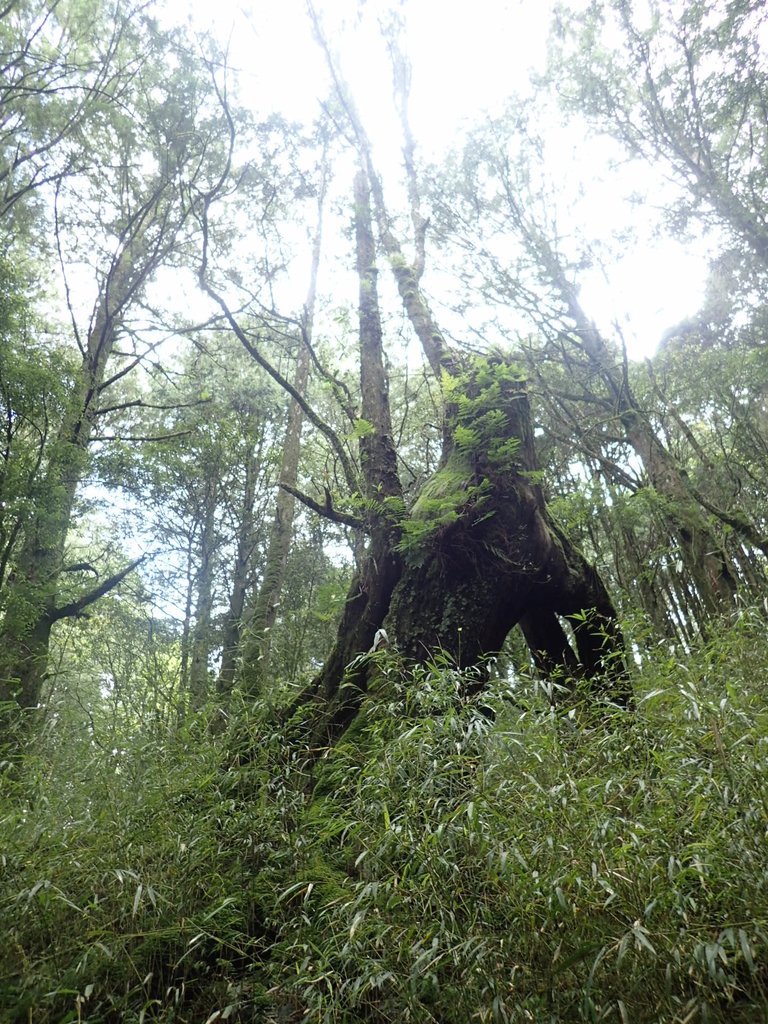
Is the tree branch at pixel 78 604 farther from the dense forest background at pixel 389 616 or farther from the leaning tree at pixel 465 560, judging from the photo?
the leaning tree at pixel 465 560

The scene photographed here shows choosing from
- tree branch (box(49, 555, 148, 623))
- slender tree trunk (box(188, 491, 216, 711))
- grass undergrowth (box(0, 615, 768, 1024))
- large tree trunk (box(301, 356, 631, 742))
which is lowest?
grass undergrowth (box(0, 615, 768, 1024))

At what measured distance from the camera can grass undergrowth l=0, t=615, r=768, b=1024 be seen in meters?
1.53

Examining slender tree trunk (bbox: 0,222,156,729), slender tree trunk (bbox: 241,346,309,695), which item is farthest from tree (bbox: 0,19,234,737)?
slender tree trunk (bbox: 241,346,309,695)

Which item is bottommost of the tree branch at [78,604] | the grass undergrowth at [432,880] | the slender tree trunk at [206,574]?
the grass undergrowth at [432,880]

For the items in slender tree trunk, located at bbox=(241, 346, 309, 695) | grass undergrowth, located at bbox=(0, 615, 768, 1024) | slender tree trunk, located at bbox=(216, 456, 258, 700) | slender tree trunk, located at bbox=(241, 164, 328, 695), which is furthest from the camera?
slender tree trunk, located at bbox=(216, 456, 258, 700)

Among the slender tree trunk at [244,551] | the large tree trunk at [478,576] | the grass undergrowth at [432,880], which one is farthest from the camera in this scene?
the slender tree trunk at [244,551]

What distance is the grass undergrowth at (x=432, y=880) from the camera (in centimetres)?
153

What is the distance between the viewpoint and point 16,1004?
169 centimetres

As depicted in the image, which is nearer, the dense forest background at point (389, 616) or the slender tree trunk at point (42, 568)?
the dense forest background at point (389, 616)

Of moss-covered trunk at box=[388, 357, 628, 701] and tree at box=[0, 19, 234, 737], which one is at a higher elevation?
tree at box=[0, 19, 234, 737]

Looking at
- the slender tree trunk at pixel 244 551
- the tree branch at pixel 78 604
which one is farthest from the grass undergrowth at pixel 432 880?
the slender tree trunk at pixel 244 551

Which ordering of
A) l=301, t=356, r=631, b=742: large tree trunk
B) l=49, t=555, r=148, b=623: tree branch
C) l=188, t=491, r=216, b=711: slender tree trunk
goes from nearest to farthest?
l=301, t=356, r=631, b=742: large tree trunk, l=49, t=555, r=148, b=623: tree branch, l=188, t=491, r=216, b=711: slender tree trunk

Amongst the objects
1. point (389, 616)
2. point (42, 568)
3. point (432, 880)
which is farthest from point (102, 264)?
point (432, 880)

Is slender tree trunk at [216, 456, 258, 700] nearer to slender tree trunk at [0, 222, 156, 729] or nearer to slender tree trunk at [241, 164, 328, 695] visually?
slender tree trunk at [241, 164, 328, 695]
